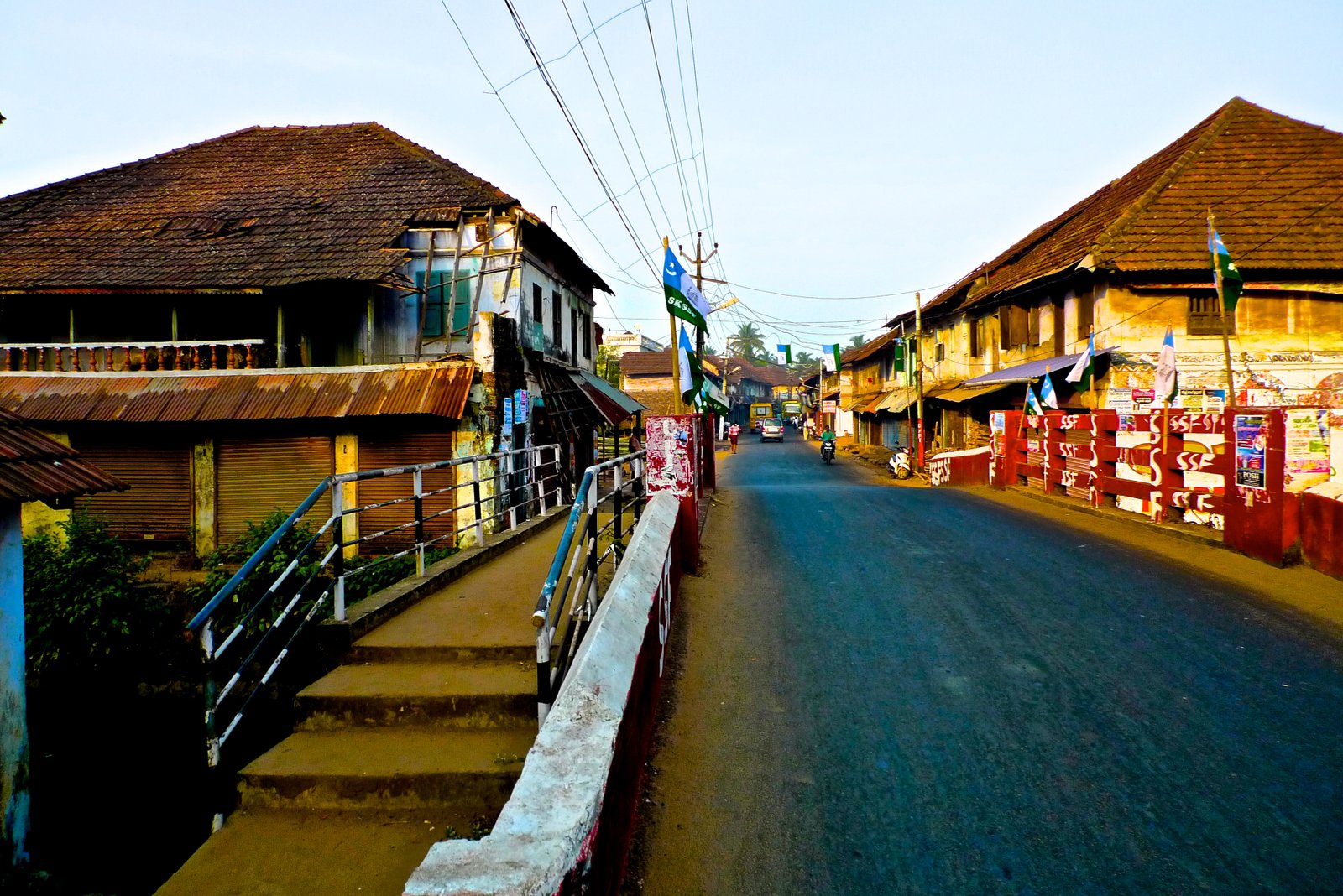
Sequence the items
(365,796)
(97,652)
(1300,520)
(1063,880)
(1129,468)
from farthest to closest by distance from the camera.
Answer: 1. (1129,468)
2. (97,652)
3. (1300,520)
4. (365,796)
5. (1063,880)

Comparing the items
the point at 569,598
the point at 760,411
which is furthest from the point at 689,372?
the point at 760,411

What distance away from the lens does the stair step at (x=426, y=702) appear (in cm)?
455

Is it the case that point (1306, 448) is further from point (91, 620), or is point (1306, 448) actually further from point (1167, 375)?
point (91, 620)

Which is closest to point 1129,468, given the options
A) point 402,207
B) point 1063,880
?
point 1063,880

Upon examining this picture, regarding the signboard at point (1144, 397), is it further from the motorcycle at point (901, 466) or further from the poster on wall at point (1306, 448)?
the poster on wall at point (1306, 448)

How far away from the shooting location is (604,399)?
21578 mm

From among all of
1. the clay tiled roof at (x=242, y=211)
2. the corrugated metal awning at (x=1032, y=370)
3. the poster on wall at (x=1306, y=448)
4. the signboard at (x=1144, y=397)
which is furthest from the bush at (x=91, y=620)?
the signboard at (x=1144, y=397)

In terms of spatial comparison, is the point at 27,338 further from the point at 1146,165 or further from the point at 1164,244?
the point at 1146,165

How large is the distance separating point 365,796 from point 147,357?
14.1 m

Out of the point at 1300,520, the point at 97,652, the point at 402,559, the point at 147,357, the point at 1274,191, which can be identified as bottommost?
the point at 97,652

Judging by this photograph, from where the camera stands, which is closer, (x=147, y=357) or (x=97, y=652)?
(x=97, y=652)

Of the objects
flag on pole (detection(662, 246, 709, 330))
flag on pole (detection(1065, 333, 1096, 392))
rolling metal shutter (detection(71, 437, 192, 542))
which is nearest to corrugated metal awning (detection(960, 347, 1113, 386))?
flag on pole (detection(1065, 333, 1096, 392))

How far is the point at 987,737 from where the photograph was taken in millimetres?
4531

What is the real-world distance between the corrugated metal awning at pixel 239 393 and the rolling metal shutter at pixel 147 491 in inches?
37.8
